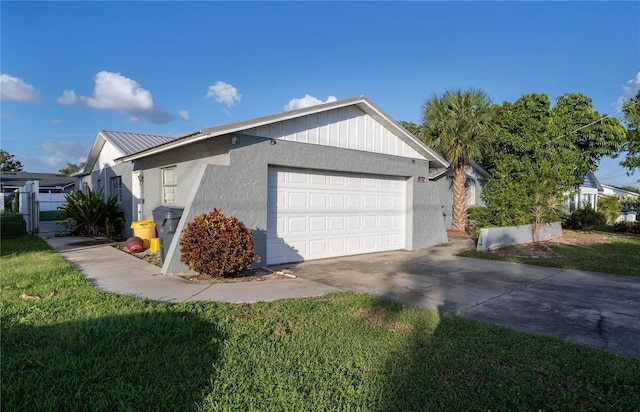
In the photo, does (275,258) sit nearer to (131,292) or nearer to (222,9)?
(131,292)

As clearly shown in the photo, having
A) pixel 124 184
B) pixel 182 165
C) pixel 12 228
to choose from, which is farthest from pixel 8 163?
pixel 182 165

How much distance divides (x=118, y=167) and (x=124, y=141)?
138 centimetres

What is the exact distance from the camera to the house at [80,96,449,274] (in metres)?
8.27

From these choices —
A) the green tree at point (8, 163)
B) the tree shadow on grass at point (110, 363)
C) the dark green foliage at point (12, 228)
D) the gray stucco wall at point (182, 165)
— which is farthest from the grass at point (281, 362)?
the green tree at point (8, 163)

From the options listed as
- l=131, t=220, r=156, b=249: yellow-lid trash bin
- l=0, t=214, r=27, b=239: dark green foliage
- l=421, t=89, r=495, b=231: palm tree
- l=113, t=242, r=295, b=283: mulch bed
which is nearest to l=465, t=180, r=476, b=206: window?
l=421, t=89, r=495, b=231: palm tree

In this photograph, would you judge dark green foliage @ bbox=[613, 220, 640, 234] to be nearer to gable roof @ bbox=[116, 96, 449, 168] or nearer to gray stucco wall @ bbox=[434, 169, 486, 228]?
gray stucco wall @ bbox=[434, 169, 486, 228]

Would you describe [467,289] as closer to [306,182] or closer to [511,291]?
[511,291]

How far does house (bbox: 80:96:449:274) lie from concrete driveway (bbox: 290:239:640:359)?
3.49 feet

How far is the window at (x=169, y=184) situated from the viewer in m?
10.9

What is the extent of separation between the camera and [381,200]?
1198 centimetres

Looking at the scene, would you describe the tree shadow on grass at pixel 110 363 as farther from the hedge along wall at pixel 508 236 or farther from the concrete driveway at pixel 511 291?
the hedge along wall at pixel 508 236

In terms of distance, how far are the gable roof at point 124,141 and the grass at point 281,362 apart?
35.1 ft

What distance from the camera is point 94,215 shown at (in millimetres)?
14195

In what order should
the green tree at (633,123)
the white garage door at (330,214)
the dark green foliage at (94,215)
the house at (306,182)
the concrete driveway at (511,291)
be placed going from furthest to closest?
the green tree at (633,123) → the dark green foliage at (94,215) → the white garage door at (330,214) → the house at (306,182) → the concrete driveway at (511,291)
